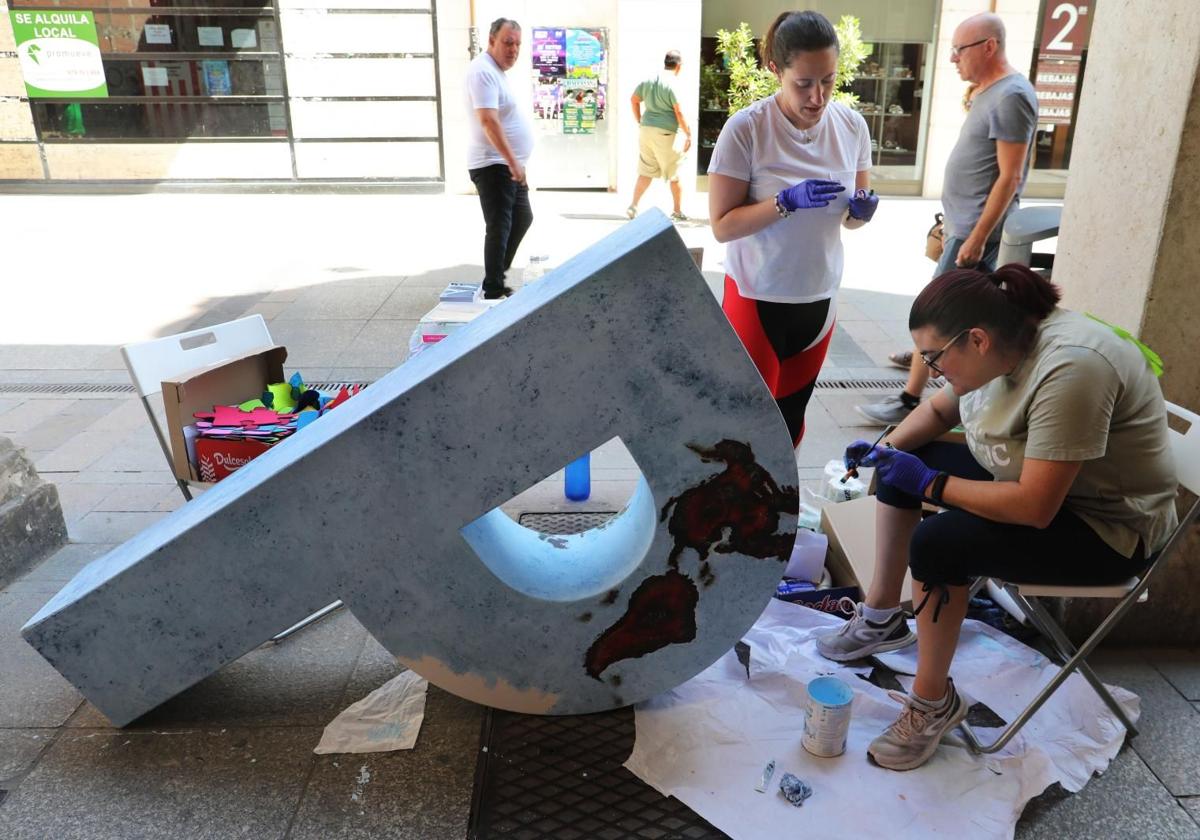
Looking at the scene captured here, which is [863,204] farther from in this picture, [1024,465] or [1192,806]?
[1192,806]

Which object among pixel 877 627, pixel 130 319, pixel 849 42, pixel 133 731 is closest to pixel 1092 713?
pixel 877 627

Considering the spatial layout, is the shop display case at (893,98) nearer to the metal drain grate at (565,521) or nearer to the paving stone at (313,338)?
the paving stone at (313,338)

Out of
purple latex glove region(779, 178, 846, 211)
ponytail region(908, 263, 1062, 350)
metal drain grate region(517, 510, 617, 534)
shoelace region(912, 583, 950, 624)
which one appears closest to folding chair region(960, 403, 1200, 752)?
shoelace region(912, 583, 950, 624)

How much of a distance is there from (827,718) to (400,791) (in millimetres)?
1101

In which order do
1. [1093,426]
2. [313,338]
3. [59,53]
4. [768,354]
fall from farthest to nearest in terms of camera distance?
1. [59,53]
2. [313,338]
3. [768,354]
4. [1093,426]

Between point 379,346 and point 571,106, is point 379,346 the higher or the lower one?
the lower one

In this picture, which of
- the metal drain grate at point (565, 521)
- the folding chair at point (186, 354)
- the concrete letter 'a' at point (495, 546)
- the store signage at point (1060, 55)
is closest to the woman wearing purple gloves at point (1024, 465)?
the concrete letter 'a' at point (495, 546)

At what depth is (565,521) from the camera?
373 centimetres

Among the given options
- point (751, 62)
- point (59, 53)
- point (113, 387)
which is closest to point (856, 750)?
point (113, 387)

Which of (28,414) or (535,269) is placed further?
(28,414)

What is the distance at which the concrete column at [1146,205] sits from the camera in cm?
258

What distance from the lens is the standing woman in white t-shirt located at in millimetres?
2990

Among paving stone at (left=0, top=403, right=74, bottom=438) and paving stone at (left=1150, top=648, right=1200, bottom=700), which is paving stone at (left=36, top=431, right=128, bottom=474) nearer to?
paving stone at (left=0, top=403, right=74, bottom=438)

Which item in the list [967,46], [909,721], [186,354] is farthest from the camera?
[967,46]
